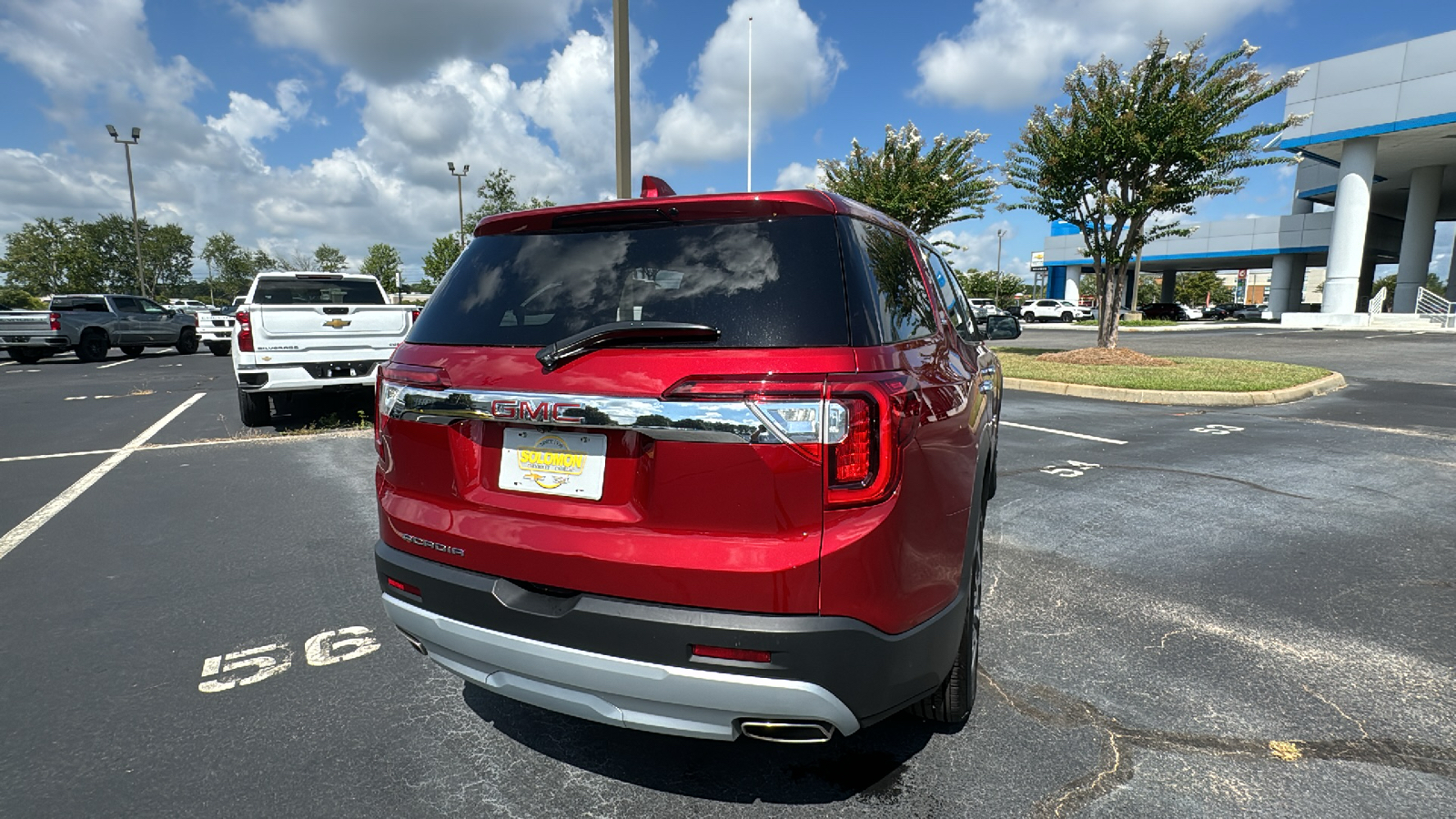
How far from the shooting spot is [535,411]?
190 centimetres

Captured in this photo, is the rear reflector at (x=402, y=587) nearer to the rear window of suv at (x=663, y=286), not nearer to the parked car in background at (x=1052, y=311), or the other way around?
the rear window of suv at (x=663, y=286)

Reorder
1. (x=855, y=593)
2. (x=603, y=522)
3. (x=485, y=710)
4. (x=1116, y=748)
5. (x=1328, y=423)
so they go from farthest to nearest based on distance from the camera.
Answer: (x=1328, y=423) < (x=485, y=710) < (x=1116, y=748) < (x=603, y=522) < (x=855, y=593)

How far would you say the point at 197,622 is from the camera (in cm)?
321

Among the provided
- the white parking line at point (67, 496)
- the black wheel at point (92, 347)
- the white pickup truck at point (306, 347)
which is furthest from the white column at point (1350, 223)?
the black wheel at point (92, 347)

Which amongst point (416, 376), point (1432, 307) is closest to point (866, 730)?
point (416, 376)

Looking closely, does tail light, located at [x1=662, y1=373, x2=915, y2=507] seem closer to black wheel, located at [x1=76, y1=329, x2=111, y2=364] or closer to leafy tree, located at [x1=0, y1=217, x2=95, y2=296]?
black wheel, located at [x1=76, y1=329, x2=111, y2=364]

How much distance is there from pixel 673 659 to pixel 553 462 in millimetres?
610

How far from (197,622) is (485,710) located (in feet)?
5.46

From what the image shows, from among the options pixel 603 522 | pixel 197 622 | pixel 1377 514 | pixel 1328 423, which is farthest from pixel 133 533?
pixel 1328 423

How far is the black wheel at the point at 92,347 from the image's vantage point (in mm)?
18109

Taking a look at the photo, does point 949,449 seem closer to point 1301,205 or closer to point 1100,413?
point 1100,413

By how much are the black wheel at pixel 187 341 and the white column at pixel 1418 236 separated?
160ft

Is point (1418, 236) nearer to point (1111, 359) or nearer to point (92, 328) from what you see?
point (1111, 359)

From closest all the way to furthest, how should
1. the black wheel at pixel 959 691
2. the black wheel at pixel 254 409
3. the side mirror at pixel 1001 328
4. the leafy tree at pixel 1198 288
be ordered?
the black wheel at pixel 959 691 < the side mirror at pixel 1001 328 < the black wheel at pixel 254 409 < the leafy tree at pixel 1198 288
